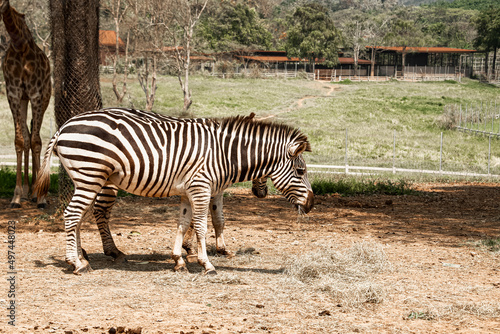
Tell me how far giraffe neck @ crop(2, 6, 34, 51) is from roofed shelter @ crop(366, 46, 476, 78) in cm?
6592

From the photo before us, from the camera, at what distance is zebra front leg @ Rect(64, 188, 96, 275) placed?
6.26m

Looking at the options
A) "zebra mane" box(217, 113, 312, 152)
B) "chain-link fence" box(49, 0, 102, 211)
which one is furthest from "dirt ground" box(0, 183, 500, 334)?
"chain-link fence" box(49, 0, 102, 211)

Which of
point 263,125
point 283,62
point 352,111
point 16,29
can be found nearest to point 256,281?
point 263,125

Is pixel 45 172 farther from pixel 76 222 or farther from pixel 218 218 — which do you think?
pixel 218 218

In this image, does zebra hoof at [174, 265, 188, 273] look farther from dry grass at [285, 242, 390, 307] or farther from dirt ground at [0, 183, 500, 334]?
dry grass at [285, 242, 390, 307]

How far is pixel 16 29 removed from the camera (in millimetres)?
10453

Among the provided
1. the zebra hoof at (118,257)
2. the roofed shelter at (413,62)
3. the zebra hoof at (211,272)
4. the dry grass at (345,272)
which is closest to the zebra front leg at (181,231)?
the zebra hoof at (211,272)

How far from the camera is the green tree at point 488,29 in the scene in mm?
70312

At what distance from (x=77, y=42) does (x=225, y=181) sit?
5206 millimetres

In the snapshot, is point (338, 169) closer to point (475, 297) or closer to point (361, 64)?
point (475, 297)

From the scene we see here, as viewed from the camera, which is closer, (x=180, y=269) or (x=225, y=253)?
(x=180, y=269)

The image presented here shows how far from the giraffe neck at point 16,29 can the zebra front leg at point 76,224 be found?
561 cm

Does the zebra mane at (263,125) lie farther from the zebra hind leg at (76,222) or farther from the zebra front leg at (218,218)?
the zebra hind leg at (76,222)

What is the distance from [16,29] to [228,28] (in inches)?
2453
